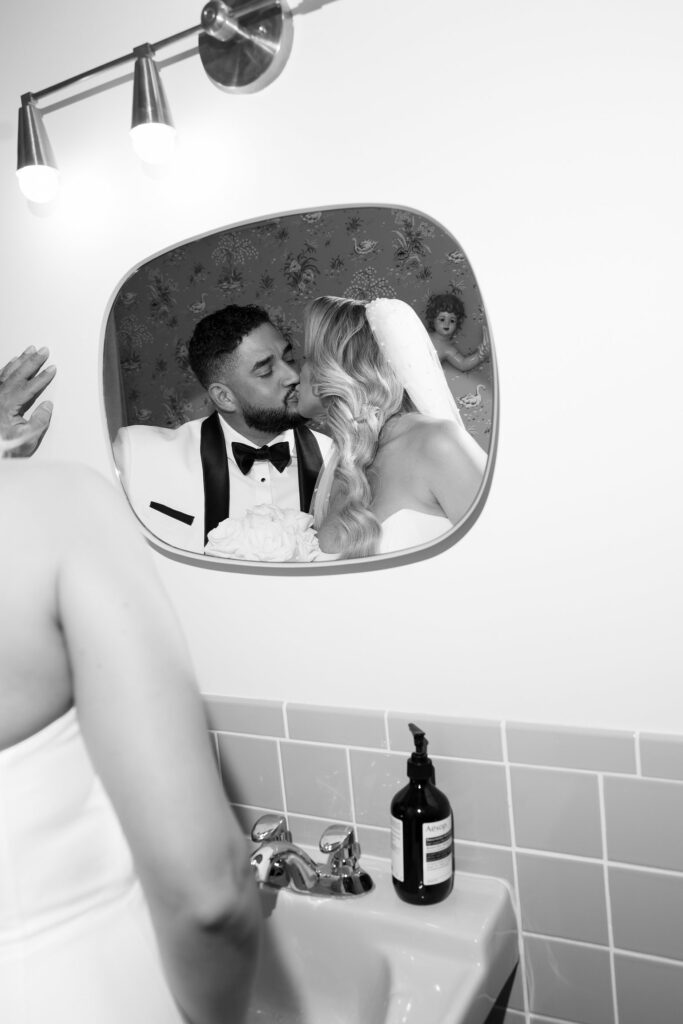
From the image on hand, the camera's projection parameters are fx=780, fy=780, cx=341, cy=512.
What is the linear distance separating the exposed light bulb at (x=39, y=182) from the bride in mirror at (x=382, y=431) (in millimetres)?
511

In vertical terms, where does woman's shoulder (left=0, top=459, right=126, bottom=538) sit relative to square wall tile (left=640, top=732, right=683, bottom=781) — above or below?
above

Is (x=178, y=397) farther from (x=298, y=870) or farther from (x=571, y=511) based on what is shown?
(x=298, y=870)

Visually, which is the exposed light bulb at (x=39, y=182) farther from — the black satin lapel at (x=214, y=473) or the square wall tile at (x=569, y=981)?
the square wall tile at (x=569, y=981)

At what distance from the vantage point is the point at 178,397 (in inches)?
46.1

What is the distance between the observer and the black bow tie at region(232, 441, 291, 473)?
3.61 ft

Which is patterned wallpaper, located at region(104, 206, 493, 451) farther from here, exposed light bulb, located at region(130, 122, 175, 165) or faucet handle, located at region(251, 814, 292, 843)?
faucet handle, located at region(251, 814, 292, 843)

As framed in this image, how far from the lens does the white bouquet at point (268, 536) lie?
1103mm

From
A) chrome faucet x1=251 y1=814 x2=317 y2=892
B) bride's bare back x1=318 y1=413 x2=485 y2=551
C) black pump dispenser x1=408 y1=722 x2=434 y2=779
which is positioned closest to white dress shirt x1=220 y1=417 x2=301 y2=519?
bride's bare back x1=318 y1=413 x2=485 y2=551

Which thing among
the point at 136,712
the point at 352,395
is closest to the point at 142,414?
the point at 352,395

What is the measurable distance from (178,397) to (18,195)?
500 millimetres

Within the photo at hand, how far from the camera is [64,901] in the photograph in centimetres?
54

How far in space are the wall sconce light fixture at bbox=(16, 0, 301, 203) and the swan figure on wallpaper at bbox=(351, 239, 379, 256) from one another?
0.92 ft

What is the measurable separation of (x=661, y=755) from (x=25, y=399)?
3.62 feet

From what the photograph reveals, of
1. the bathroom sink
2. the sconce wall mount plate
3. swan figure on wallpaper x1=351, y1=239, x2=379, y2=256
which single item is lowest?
the bathroom sink
